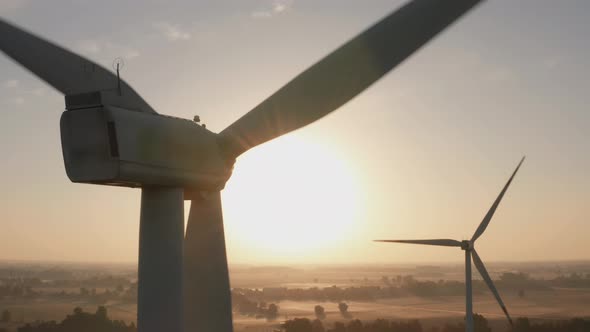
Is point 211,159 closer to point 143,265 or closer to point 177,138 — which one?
point 177,138

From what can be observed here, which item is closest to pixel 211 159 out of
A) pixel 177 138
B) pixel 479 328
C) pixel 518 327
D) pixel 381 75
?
pixel 177 138

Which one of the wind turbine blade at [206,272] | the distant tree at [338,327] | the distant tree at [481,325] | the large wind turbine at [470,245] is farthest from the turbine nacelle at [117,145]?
the distant tree at [481,325]

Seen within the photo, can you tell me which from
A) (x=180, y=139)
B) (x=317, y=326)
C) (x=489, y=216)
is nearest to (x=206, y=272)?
(x=180, y=139)

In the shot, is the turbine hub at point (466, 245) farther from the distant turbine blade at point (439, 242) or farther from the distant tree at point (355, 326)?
the distant tree at point (355, 326)

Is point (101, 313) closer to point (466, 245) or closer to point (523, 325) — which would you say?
point (466, 245)

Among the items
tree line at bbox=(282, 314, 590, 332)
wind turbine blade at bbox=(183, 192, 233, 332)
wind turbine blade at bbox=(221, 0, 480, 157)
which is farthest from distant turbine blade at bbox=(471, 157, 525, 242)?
tree line at bbox=(282, 314, 590, 332)

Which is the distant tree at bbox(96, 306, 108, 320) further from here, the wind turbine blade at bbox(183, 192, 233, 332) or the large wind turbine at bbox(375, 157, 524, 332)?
the wind turbine blade at bbox(183, 192, 233, 332)
